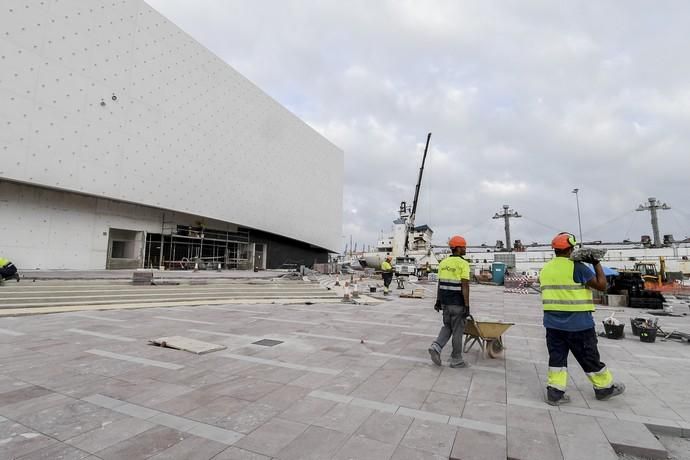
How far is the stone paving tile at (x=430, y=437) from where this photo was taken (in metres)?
2.74

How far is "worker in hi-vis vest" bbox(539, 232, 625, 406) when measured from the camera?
3.76 m

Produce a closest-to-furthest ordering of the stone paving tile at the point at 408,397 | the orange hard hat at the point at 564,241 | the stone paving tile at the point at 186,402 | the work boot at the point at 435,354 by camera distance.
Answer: the stone paving tile at the point at 186,402
the stone paving tile at the point at 408,397
the orange hard hat at the point at 564,241
the work boot at the point at 435,354

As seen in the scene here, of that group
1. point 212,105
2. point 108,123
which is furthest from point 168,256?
point 212,105

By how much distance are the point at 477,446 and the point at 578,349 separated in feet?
6.09

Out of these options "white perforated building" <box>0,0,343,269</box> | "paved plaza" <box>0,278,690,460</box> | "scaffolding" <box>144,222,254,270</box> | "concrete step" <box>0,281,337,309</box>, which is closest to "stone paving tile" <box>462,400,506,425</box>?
"paved plaza" <box>0,278,690,460</box>

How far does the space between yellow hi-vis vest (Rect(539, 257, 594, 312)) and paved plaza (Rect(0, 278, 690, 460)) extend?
105cm

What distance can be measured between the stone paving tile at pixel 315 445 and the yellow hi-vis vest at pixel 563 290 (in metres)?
2.71

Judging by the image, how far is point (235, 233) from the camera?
113 feet

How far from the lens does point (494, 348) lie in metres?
5.73

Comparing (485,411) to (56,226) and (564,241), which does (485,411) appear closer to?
(564,241)

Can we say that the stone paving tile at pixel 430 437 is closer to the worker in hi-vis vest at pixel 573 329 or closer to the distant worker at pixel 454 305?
the worker in hi-vis vest at pixel 573 329

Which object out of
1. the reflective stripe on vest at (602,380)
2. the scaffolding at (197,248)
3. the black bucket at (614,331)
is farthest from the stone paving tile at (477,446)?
the scaffolding at (197,248)

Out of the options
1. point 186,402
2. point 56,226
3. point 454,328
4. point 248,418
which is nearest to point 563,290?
point 454,328

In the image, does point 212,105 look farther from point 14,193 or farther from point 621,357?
point 621,357
